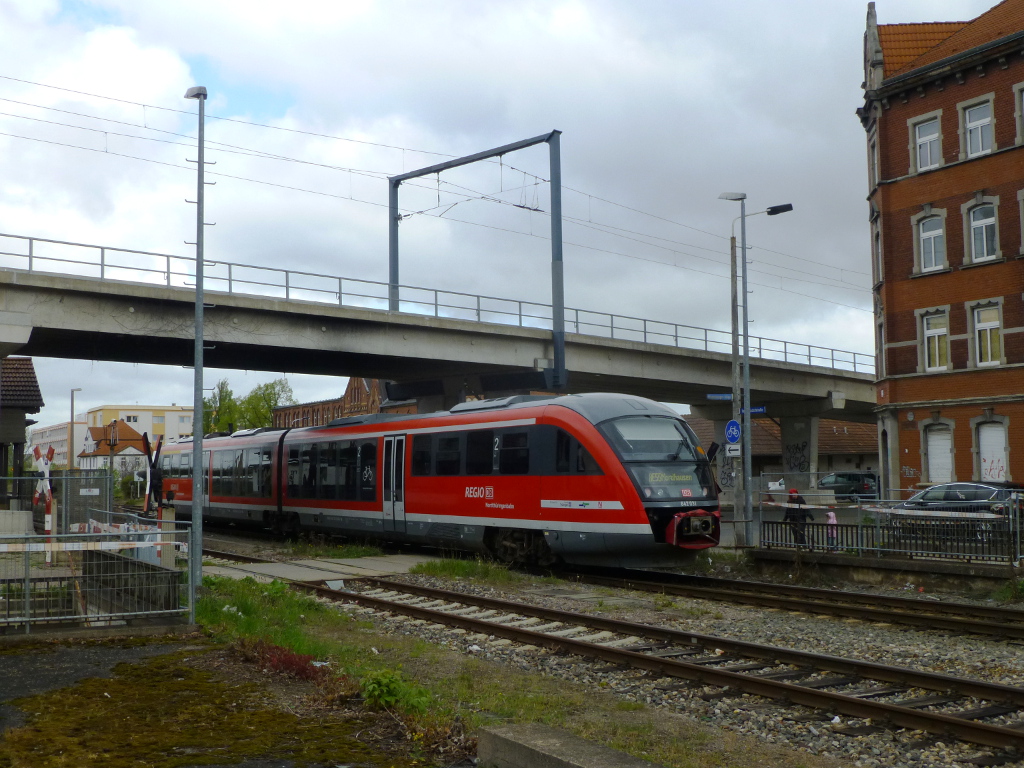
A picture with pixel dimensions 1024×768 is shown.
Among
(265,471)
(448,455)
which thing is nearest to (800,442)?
(265,471)

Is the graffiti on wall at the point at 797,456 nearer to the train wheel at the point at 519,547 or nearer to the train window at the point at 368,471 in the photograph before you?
the train window at the point at 368,471

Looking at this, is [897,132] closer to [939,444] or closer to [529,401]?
[939,444]

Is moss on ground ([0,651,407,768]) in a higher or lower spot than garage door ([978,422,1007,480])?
lower

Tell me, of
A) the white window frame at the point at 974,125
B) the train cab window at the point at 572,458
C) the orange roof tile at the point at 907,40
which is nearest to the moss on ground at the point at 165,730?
the train cab window at the point at 572,458

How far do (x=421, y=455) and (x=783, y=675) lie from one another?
515 inches

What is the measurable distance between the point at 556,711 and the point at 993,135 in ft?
96.7

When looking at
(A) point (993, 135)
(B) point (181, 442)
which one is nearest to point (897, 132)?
(A) point (993, 135)

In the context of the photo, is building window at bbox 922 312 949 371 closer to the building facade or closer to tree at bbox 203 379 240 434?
tree at bbox 203 379 240 434

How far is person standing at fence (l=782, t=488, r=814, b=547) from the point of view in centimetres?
2025

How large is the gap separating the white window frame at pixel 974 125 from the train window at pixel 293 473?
2237 centimetres

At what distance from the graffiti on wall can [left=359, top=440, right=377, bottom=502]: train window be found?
3385cm

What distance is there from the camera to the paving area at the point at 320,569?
18.1 metres

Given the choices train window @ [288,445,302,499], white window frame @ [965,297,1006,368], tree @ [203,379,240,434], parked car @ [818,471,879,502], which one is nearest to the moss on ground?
train window @ [288,445,302,499]

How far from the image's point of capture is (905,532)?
18.2m
